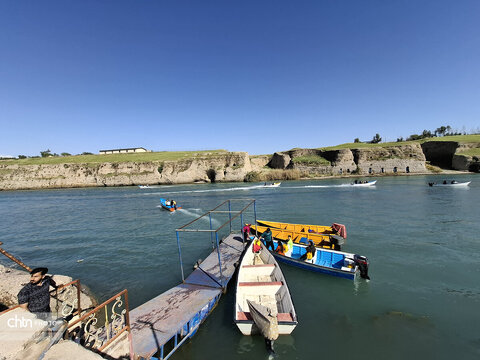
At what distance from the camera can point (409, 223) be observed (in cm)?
2186

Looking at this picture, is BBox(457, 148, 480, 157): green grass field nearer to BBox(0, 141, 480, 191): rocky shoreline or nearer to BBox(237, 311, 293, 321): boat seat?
BBox(0, 141, 480, 191): rocky shoreline

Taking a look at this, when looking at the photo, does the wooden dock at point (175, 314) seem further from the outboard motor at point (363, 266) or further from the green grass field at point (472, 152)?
the green grass field at point (472, 152)

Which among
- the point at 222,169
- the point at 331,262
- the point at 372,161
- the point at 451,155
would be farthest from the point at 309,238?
the point at 451,155

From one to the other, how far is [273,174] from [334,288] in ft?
240

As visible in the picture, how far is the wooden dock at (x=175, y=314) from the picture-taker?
6.78 m

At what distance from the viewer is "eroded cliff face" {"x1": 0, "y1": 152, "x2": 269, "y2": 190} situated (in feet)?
279

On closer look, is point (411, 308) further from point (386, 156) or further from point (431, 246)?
point (386, 156)

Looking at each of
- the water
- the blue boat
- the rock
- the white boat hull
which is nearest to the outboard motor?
the blue boat

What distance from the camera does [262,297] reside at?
30.4 feet

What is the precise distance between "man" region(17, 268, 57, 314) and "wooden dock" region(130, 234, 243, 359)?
9.36 feet

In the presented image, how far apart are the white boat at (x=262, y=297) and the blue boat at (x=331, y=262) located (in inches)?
90.8

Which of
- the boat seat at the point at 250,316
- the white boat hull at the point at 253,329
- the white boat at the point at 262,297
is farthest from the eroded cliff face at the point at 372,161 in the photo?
the white boat hull at the point at 253,329

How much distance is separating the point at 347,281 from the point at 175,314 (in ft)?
30.7

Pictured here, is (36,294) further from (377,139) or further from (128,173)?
(377,139)
